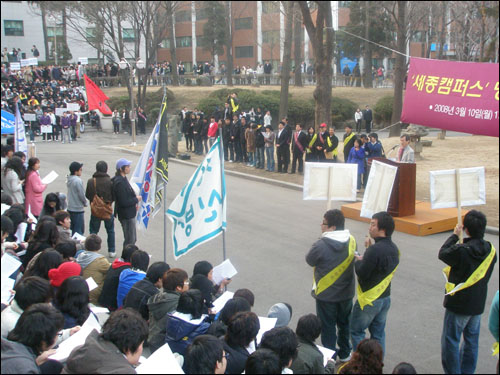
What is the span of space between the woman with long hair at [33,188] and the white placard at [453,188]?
673 cm

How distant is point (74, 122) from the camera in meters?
28.0

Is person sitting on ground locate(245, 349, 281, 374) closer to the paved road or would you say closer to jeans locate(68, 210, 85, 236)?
the paved road

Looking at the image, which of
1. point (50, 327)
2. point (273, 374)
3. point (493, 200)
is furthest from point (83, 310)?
point (493, 200)

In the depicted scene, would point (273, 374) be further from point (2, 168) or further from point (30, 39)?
point (30, 39)

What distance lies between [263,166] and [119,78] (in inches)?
1208

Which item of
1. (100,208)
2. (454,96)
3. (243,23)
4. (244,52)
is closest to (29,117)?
(100,208)

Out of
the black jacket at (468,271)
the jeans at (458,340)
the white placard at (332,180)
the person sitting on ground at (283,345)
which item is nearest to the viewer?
the person sitting on ground at (283,345)

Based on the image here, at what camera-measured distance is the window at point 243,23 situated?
60812mm

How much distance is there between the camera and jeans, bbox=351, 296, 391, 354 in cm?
571

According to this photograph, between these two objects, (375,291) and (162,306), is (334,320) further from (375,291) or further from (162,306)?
(162,306)

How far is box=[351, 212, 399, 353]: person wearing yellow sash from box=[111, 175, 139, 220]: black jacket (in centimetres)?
455

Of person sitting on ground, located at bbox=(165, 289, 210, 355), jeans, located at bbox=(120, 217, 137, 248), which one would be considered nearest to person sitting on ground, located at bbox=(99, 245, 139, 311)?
person sitting on ground, located at bbox=(165, 289, 210, 355)

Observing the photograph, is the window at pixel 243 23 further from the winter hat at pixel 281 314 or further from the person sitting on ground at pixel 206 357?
the person sitting on ground at pixel 206 357

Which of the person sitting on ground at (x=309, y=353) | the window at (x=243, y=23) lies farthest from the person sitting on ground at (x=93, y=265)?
the window at (x=243, y=23)
